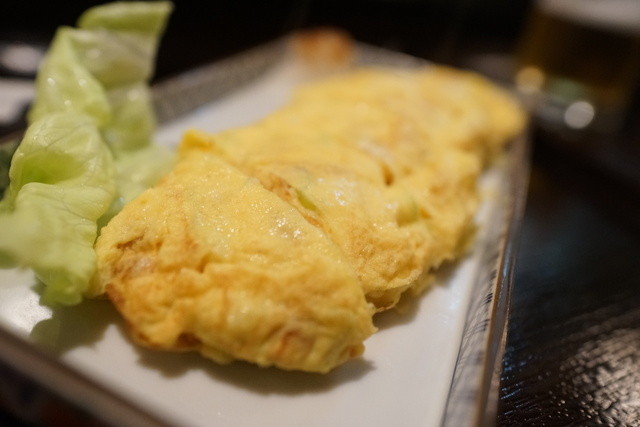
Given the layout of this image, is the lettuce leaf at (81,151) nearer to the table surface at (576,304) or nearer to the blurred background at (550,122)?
the blurred background at (550,122)

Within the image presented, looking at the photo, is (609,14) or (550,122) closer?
(609,14)

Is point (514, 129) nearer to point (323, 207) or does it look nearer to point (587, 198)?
point (587, 198)

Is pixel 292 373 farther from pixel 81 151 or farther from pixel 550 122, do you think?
pixel 550 122

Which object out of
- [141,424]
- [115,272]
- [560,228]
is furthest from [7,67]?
[560,228]

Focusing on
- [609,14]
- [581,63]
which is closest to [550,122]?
[581,63]

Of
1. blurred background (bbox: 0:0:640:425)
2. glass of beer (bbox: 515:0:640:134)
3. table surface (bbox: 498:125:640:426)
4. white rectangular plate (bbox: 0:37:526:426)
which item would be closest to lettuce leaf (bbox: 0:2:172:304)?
white rectangular plate (bbox: 0:37:526:426)

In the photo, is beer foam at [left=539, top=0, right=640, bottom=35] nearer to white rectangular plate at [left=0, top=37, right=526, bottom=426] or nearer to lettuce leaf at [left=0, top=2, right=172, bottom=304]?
white rectangular plate at [left=0, top=37, right=526, bottom=426]
